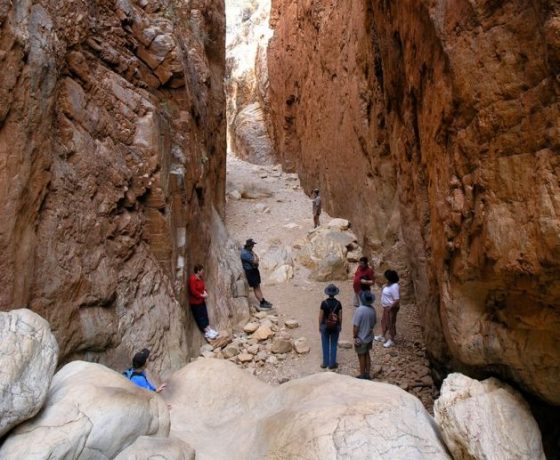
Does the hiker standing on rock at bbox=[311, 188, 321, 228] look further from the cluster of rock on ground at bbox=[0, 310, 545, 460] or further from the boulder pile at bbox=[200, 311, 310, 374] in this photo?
the cluster of rock on ground at bbox=[0, 310, 545, 460]

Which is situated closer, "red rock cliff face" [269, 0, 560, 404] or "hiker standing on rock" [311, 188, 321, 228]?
"red rock cliff face" [269, 0, 560, 404]

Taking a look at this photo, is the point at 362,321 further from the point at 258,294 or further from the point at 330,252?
the point at 330,252

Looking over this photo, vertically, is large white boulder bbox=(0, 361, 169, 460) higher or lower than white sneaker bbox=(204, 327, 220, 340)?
higher

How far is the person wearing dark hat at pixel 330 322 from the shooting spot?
7.97 metres

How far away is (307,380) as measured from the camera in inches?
225

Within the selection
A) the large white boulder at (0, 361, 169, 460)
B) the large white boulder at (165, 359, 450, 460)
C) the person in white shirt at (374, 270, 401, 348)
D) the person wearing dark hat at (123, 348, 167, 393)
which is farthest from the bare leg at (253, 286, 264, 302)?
the large white boulder at (0, 361, 169, 460)

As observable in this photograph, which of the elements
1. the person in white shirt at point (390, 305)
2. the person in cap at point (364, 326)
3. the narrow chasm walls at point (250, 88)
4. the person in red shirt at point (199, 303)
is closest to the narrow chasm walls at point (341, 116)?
the person in white shirt at point (390, 305)

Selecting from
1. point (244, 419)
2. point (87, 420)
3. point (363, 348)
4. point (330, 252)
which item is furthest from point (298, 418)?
point (330, 252)

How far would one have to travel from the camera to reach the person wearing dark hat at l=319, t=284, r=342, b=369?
797 centimetres

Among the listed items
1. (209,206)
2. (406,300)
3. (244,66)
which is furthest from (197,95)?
(244,66)

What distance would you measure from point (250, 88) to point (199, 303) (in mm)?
24357

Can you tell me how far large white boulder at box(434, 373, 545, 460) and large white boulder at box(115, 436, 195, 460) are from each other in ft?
8.29

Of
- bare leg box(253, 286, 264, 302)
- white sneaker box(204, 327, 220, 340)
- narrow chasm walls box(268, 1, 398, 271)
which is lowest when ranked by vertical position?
white sneaker box(204, 327, 220, 340)

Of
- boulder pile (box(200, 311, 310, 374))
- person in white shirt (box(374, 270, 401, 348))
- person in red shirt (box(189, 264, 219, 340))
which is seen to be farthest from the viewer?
person in red shirt (box(189, 264, 219, 340))
